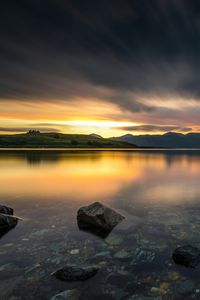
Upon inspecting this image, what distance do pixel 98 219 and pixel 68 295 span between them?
696 cm

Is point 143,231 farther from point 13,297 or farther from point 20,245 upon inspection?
point 13,297

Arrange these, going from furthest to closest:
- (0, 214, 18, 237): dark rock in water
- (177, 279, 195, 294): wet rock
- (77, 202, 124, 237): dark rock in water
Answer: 1. (77, 202, 124, 237): dark rock in water
2. (0, 214, 18, 237): dark rock in water
3. (177, 279, 195, 294): wet rock

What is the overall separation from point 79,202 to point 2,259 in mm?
11739

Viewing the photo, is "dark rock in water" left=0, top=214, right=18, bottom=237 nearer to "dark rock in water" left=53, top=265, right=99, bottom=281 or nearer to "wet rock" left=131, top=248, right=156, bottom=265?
"dark rock in water" left=53, top=265, right=99, bottom=281

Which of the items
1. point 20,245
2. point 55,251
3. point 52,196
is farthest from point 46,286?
point 52,196

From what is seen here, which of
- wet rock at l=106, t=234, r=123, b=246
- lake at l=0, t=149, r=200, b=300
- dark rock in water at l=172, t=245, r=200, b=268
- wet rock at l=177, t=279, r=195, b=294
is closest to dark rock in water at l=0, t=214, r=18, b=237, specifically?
lake at l=0, t=149, r=200, b=300

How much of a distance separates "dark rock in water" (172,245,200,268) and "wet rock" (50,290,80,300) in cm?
483

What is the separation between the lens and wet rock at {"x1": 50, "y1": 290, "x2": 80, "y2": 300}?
736 centimetres

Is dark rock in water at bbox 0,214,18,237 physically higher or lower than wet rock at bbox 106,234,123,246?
higher

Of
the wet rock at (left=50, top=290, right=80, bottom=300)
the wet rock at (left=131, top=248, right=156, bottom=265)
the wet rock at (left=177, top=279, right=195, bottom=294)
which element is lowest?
the wet rock at (left=131, top=248, right=156, bottom=265)

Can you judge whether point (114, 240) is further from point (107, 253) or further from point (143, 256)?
point (143, 256)

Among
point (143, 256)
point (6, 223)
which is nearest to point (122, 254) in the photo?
point (143, 256)

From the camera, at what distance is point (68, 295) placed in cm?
750

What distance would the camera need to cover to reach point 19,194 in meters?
24.6
